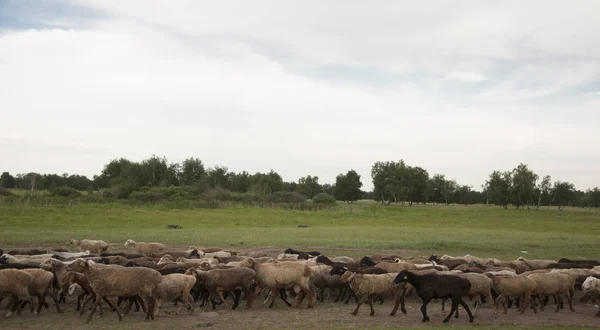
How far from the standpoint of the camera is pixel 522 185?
102 m

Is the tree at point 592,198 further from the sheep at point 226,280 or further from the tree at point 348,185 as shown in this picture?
the sheep at point 226,280

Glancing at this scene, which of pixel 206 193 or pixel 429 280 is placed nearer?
pixel 429 280

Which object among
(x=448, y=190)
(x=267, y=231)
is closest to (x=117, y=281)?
(x=267, y=231)

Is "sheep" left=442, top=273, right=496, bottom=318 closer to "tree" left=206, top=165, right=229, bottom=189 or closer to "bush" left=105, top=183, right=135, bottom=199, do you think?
"bush" left=105, top=183, right=135, bottom=199

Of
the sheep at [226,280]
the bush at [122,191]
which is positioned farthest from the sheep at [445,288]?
the bush at [122,191]

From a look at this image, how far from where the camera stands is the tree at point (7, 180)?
12538cm

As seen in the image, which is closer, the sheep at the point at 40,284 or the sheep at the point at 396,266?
the sheep at the point at 40,284

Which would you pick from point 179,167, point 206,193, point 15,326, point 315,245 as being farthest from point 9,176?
point 15,326

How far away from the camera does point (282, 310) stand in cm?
1492

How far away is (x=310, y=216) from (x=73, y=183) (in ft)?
327

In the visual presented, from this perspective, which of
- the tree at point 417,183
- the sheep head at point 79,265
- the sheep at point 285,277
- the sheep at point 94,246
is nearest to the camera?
the sheep head at point 79,265

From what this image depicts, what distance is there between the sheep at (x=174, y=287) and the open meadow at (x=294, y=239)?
1.78ft

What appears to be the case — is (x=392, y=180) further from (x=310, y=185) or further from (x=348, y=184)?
(x=310, y=185)

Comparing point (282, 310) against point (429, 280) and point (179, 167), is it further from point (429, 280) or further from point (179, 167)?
point (179, 167)
